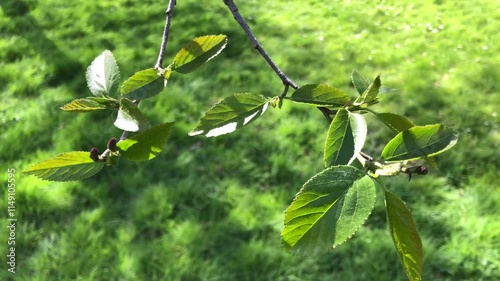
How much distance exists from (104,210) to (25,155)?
0.77 m

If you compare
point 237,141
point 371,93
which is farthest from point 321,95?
point 237,141

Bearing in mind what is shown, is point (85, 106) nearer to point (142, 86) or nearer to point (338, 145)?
point (142, 86)

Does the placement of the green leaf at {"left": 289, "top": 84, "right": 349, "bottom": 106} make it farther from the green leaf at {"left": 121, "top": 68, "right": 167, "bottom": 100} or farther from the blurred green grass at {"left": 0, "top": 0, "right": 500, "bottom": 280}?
the blurred green grass at {"left": 0, "top": 0, "right": 500, "bottom": 280}

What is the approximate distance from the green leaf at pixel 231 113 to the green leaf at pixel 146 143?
4 cm

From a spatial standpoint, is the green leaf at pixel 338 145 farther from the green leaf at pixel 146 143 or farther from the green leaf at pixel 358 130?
the green leaf at pixel 146 143

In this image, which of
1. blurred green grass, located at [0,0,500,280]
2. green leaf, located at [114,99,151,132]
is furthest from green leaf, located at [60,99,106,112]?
blurred green grass, located at [0,0,500,280]

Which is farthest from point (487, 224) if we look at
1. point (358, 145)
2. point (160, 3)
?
point (160, 3)

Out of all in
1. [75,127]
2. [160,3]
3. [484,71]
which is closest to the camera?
[75,127]

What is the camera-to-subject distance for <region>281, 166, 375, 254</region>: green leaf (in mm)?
421

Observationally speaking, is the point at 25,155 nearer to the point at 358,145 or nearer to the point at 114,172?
the point at 114,172

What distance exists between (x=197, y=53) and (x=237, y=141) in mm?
2602

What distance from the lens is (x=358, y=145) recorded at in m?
0.51

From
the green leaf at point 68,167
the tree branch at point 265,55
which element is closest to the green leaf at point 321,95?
the tree branch at point 265,55

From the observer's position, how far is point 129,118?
23.0 inches
